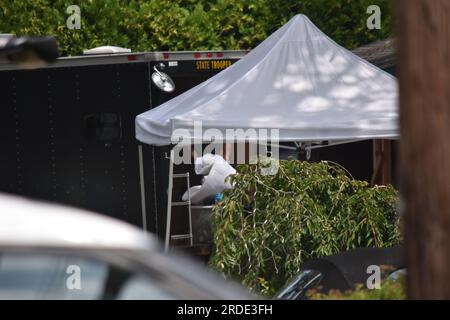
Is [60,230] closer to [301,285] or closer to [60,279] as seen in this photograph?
[60,279]

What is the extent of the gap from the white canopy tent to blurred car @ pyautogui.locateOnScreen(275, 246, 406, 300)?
1.54 m

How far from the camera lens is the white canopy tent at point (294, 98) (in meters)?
9.40

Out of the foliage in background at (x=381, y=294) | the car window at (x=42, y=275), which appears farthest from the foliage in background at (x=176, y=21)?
the car window at (x=42, y=275)

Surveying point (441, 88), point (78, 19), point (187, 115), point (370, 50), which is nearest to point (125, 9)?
point (78, 19)

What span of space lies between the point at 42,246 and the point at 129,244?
240 millimetres

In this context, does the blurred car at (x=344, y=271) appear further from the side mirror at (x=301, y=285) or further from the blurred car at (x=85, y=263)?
the blurred car at (x=85, y=263)

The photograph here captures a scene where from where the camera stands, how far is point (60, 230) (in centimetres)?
313

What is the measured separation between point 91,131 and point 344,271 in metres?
7.01

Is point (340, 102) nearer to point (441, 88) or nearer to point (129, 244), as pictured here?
point (441, 88)

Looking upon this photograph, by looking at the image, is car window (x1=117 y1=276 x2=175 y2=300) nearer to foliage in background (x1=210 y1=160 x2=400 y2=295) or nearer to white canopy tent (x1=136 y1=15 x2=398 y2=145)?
foliage in background (x1=210 y1=160 x2=400 y2=295)

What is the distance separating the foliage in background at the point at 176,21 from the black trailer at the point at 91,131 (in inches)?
173

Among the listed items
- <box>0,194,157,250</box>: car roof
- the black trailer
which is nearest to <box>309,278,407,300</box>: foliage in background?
<box>0,194,157,250</box>: car roof

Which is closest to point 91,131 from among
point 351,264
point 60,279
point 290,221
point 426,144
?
point 290,221

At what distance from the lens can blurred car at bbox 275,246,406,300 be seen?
7.01 meters
